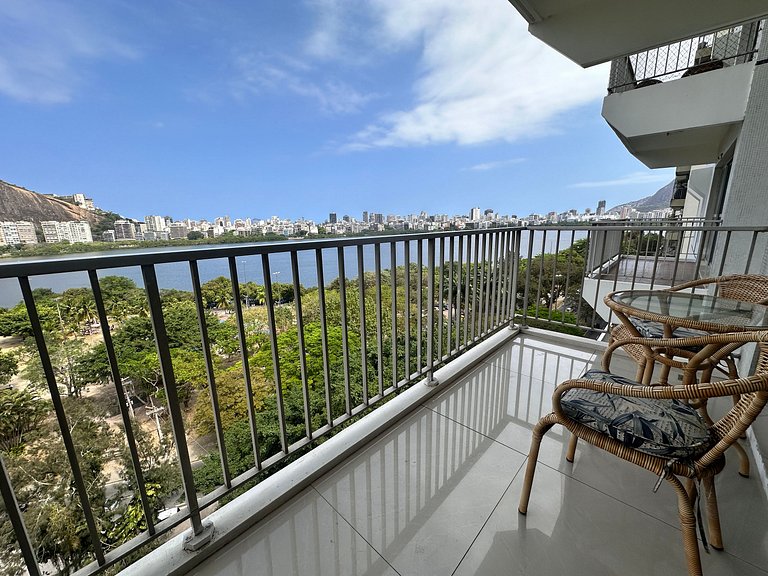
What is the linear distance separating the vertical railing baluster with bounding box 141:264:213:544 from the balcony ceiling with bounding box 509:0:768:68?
292 centimetres

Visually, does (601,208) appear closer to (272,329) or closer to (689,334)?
(689,334)

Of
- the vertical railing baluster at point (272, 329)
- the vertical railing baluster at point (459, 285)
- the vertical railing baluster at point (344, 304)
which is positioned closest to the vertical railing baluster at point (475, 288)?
the vertical railing baluster at point (459, 285)

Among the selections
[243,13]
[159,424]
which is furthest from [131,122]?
[159,424]

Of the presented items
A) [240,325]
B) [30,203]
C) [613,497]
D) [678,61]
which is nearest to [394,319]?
[240,325]

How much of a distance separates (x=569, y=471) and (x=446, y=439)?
0.62 metres

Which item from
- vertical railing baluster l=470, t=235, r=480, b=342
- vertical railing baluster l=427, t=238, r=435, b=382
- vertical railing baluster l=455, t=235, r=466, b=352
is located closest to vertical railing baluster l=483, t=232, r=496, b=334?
vertical railing baluster l=470, t=235, r=480, b=342

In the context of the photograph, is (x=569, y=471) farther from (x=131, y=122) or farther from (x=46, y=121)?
(x=131, y=122)

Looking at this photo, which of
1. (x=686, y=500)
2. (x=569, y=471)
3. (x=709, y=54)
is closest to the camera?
(x=686, y=500)

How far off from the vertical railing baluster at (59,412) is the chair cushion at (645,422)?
1633 millimetres

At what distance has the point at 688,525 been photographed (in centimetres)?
99

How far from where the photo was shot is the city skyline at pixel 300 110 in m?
11.4

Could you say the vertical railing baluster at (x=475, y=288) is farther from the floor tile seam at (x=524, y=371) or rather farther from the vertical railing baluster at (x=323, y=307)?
the vertical railing baluster at (x=323, y=307)

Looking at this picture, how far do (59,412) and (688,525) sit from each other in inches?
75.5

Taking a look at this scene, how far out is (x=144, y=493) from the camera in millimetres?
1145
